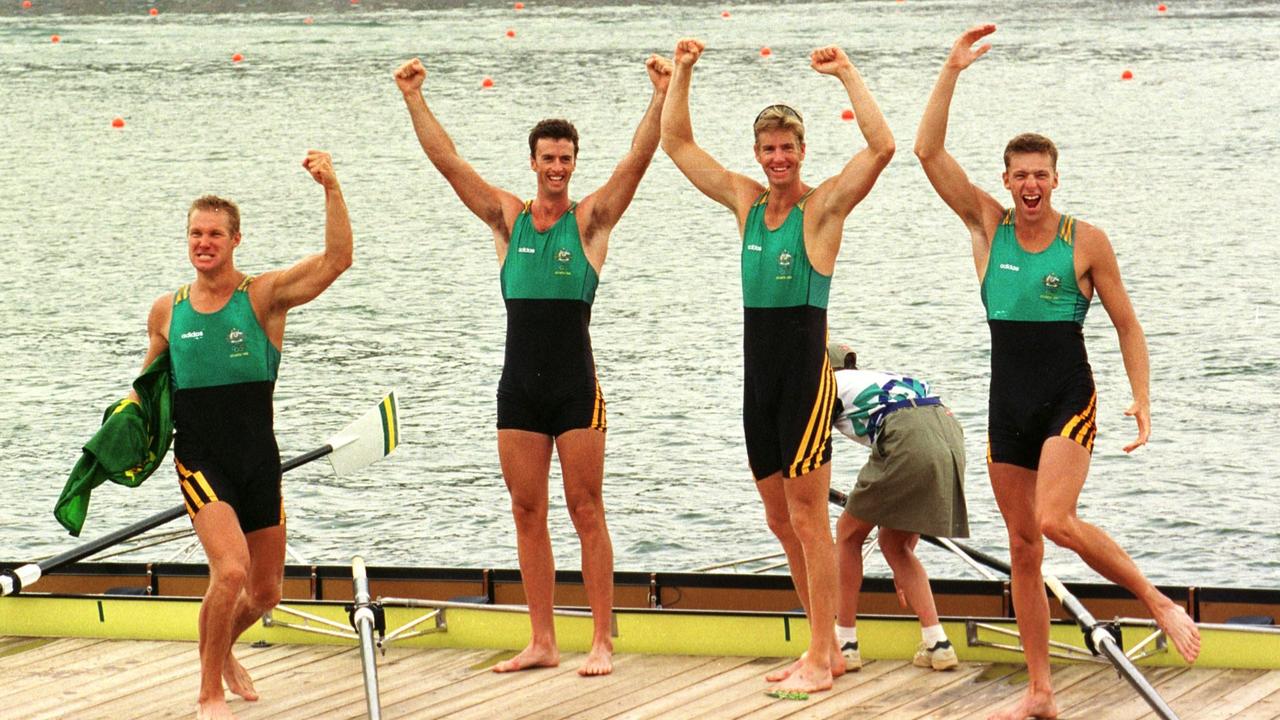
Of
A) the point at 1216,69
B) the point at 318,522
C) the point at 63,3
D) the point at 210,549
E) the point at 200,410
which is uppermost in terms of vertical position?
the point at 63,3

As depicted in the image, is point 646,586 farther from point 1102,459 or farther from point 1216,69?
point 1216,69

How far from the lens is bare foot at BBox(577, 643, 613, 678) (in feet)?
23.4

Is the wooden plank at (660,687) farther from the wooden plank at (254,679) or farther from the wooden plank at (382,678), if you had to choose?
the wooden plank at (254,679)

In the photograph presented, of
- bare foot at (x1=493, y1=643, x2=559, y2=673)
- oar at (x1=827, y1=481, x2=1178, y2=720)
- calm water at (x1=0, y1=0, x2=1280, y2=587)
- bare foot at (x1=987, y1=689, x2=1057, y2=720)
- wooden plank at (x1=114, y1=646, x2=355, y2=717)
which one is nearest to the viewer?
oar at (x1=827, y1=481, x2=1178, y2=720)

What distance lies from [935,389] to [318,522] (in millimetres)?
6610

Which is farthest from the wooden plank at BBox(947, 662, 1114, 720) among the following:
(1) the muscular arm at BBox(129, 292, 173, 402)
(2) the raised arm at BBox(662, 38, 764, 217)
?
(1) the muscular arm at BBox(129, 292, 173, 402)

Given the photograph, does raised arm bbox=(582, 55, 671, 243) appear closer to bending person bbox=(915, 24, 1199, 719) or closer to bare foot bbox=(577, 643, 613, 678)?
bending person bbox=(915, 24, 1199, 719)

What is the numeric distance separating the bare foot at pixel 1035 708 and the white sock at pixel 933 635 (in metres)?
0.61

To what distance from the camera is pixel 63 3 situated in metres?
58.9

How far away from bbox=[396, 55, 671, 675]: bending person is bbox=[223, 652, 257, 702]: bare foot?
3.84 ft

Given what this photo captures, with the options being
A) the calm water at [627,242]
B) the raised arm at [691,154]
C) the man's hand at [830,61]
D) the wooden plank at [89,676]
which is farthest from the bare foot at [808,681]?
the calm water at [627,242]

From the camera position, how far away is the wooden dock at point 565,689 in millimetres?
6633

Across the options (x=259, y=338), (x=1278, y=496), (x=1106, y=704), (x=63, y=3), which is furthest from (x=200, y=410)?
(x=63, y=3)

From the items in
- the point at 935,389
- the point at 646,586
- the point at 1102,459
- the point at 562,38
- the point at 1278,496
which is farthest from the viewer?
the point at 562,38
